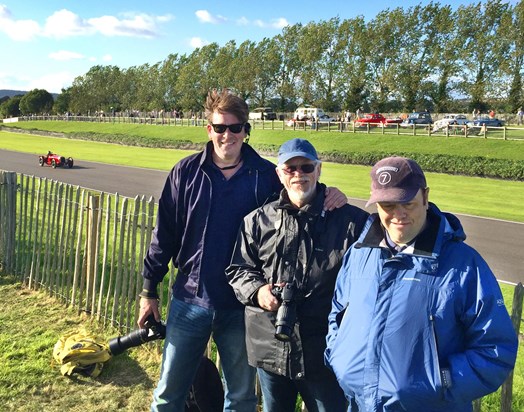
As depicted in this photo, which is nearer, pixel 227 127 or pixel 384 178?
pixel 384 178

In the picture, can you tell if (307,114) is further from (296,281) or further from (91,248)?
(296,281)

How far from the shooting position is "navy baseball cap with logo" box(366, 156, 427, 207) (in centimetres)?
216

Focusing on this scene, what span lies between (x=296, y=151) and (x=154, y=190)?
620 inches

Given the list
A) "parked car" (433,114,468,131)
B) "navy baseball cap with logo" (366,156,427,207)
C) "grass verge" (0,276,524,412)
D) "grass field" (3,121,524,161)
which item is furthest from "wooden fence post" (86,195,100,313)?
"parked car" (433,114,468,131)

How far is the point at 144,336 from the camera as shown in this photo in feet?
11.4

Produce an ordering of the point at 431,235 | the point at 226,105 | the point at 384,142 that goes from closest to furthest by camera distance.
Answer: the point at 431,235 → the point at 226,105 → the point at 384,142

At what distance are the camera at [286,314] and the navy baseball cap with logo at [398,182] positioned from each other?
2.19 feet

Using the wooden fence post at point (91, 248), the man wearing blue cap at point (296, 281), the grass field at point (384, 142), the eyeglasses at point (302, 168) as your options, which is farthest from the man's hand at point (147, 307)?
the grass field at point (384, 142)

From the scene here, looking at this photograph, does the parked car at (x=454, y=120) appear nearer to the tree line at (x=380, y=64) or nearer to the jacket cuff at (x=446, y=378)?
the tree line at (x=380, y=64)

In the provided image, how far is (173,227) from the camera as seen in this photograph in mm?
3201

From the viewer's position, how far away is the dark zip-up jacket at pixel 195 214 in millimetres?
3029

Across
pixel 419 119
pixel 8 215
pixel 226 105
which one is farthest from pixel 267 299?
pixel 419 119

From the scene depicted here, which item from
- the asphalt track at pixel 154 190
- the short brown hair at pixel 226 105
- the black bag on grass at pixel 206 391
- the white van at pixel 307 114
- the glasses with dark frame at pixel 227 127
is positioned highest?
the white van at pixel 307 114

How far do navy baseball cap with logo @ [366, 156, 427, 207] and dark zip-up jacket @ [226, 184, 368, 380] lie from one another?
451 mm
